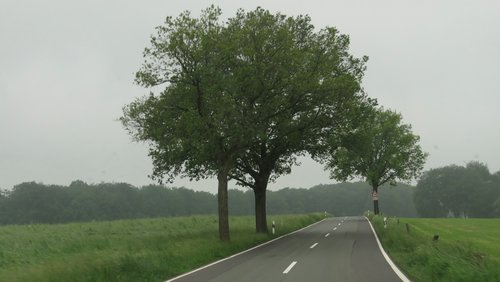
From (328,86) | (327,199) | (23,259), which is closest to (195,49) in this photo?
(328,86)

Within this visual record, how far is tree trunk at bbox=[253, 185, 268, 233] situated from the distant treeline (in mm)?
78774

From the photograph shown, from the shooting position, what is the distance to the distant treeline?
Result: 332ft

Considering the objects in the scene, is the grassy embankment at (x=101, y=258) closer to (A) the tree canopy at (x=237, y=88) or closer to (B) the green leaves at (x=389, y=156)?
(A) the tree canopy at (x=237, y=88)

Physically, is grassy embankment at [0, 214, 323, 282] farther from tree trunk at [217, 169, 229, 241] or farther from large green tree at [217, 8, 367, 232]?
large green tree at [217, 8, 367, 232]

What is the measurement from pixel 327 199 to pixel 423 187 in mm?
49852

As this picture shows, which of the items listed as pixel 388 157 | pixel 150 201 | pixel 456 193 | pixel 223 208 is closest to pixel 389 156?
pixel 388 157

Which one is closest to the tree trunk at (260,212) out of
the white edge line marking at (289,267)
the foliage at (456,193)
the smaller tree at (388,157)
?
the white edge line marking at (289,267)

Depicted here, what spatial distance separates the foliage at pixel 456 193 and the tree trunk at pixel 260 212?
3692 inches

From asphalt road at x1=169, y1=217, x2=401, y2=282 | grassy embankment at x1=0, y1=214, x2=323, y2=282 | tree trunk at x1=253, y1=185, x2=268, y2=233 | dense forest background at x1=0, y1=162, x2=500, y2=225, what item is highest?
dense forest background at x1=0, y1=162, x2=500, y2=225

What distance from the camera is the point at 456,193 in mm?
110062

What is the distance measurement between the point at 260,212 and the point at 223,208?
6.99m

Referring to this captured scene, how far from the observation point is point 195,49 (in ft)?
67.3

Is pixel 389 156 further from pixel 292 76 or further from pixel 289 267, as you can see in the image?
pixel 289 267

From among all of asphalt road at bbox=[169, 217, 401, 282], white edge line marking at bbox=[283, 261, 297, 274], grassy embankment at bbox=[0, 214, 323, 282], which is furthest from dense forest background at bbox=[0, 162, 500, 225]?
white edge line marking at bbox=[283, 261, 297, 274]
